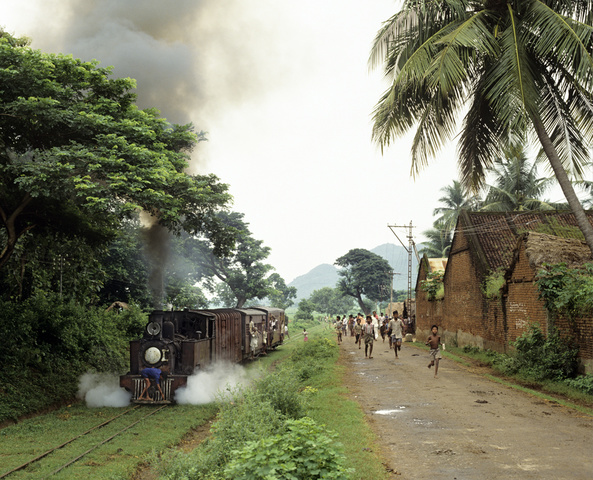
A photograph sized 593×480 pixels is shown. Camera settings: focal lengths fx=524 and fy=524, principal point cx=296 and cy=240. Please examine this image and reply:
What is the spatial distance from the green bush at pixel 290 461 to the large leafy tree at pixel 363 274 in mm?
83990

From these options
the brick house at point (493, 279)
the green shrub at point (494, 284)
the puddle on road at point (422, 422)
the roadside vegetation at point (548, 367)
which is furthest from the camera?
the green shrub at point (494, 284)

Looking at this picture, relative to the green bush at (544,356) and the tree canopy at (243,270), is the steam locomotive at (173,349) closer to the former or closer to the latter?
the green bush at (544,356)

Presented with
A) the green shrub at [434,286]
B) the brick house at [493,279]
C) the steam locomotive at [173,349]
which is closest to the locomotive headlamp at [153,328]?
the steam locomotive at [173,349]

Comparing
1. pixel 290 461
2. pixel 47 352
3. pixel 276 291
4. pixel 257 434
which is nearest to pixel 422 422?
pixel 257 434

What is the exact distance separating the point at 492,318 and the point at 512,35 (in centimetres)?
1139

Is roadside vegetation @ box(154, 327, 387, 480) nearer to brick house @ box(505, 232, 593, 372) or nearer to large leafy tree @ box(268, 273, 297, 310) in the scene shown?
brick house @ box(505, 232, 593, 372)

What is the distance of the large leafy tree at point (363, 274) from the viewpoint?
89.4 metres

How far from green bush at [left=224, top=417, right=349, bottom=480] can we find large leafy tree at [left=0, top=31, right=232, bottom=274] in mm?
8436

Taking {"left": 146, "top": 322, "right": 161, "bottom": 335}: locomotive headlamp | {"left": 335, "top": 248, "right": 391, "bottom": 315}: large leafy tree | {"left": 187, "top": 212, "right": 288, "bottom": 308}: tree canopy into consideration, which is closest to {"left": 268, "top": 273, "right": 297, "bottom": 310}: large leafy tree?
{"left": 187, "top": 212, "right": 288, "bottom": 308}: tree canopy

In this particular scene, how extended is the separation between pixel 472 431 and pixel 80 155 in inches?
411

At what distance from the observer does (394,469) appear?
277 inches

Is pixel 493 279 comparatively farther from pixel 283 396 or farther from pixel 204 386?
pixel 283 396

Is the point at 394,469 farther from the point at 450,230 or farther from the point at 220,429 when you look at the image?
the point at 450,230

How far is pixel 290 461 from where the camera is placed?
5.37 m
